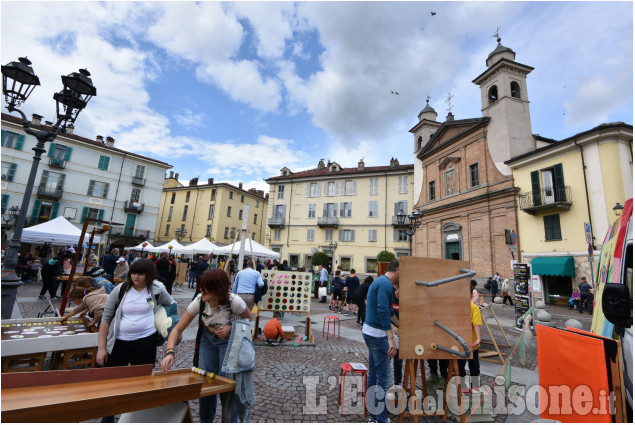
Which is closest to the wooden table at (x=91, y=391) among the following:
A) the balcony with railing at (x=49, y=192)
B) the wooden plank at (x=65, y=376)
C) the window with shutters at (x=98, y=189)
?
the wooden plank at (x=65, y=376)

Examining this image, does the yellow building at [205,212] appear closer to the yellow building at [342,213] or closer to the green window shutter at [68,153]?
the yellow building at [342,213]

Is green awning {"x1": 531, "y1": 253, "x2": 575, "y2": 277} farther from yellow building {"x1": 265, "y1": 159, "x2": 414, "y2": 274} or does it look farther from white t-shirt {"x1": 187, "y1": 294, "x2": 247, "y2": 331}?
white t-shirt {"x1": 187, "y1": 294, "x2": 247, "y2": 331}

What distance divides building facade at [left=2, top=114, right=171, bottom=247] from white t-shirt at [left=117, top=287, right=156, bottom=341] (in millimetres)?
24453

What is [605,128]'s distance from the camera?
14.3 metres

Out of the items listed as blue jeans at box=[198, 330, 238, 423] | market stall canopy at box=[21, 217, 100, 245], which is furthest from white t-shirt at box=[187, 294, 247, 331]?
market stall canopy at box=[21, 217, 100, 245]

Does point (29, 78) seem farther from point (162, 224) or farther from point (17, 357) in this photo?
point (162, 224)

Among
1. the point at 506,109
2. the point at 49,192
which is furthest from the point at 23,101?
the point at 49,192

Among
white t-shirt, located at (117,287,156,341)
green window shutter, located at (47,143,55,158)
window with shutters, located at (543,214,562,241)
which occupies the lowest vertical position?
white t-shirt, located at (117,287,156,341)

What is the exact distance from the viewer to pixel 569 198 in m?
15.7

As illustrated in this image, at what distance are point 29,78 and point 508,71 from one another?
83.3ft

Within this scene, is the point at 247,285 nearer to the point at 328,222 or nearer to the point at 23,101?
the point at 23,101

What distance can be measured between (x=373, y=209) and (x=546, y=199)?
17.0 m

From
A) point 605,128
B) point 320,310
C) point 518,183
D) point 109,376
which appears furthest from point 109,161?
point 605,128

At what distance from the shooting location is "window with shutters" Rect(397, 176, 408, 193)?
102 feet
